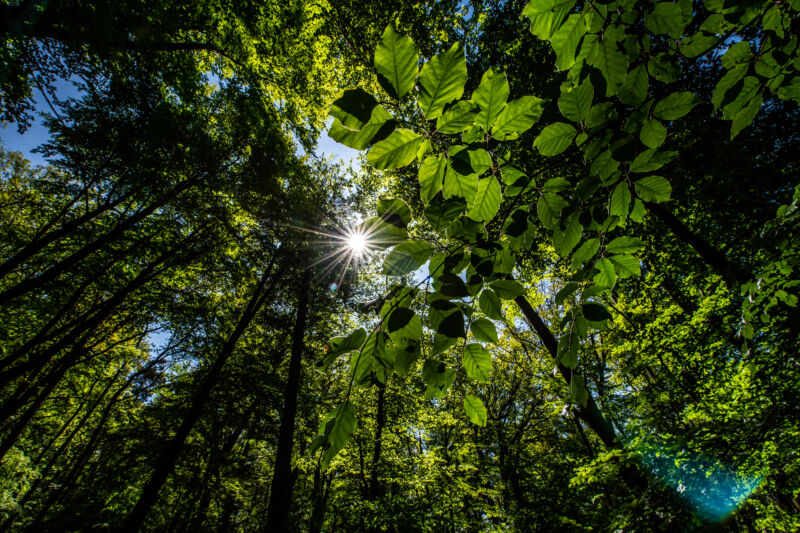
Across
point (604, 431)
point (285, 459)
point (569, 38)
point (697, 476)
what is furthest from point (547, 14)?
point (285, 459)

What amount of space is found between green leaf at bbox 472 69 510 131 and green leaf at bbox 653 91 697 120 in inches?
18.1

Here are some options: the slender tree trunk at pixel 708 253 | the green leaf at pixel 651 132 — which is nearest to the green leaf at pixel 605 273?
the green leaf at pixel 651 132

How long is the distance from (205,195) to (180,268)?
258 centimetres

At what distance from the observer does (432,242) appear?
2.73 feet

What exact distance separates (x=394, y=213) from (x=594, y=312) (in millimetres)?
737

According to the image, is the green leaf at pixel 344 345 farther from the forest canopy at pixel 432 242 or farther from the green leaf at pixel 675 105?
the green leaf at pixel 675 105

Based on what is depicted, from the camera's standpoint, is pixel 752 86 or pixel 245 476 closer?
pixel 752 86

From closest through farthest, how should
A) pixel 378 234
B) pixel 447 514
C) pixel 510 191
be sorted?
pixel 378 234, pixel 510 191, pixel 447 514

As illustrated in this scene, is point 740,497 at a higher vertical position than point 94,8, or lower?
lower

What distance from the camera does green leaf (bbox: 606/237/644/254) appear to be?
93 centimetres

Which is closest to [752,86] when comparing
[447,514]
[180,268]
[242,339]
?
[447,514]

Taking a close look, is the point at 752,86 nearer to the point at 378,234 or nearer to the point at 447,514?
the point at 378,234

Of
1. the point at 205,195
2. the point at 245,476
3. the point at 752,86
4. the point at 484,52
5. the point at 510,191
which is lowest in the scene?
the point at 510,191

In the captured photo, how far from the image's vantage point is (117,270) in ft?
27.4
